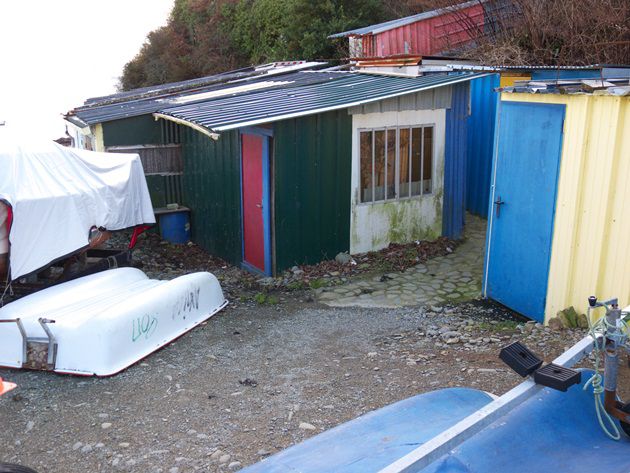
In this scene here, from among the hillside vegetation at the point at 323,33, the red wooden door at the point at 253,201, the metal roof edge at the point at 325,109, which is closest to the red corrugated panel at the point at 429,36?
the hillside vegetation at the point at 323,33

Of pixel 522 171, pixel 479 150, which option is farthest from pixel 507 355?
pixel 479 150

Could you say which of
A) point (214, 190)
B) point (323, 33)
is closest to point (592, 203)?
point (214, 190)

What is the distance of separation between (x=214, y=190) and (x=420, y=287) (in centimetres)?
410

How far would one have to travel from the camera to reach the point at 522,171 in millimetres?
7004

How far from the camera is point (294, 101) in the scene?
950cm

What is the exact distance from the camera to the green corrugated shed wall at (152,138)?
1121 cm

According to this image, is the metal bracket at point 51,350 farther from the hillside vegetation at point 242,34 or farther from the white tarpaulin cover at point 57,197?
the hillside vegetation at point 242,34

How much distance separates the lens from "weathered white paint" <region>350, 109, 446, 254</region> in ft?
31.6

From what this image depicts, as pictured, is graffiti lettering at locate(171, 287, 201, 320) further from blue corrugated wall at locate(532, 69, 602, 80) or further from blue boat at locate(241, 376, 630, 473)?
blue corrugated wall at locate(532, 69, 602, 80)

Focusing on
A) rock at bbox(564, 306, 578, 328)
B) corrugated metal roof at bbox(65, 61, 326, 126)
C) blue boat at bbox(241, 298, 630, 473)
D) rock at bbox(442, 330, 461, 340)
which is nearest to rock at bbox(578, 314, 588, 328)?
rock at bbox(564, 306, 578, 328)

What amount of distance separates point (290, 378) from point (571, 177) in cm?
356

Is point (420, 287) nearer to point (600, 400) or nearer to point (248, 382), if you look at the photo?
point (248, 382)

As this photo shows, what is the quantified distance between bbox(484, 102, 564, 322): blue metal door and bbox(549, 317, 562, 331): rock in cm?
22

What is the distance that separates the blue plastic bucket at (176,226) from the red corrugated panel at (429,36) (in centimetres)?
768
